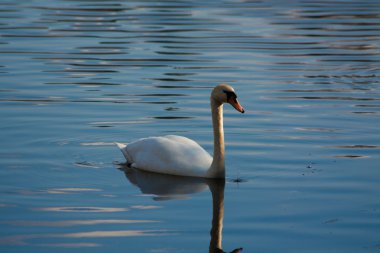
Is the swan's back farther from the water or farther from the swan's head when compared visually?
the swan's head

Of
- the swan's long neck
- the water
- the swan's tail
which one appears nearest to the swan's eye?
the swan's long neck

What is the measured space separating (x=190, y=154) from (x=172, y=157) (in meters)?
0.20

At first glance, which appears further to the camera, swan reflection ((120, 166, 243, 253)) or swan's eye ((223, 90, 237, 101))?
swan's eye ((223, 90, 237, 101))

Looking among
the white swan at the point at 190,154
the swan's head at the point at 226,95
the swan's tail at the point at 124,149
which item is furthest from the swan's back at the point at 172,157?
the swan's head at the point at 226,95

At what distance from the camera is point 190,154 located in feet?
37.8

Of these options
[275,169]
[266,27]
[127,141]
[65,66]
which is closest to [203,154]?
[275,169]

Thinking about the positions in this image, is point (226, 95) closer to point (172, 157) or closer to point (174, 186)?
point (172, 157)

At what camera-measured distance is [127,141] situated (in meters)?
13.2

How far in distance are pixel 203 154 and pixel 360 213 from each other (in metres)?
2.36

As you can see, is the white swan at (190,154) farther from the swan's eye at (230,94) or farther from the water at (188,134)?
the water at (188,134)

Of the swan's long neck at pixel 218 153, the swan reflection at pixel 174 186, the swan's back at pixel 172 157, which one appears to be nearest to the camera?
the swan reflection at pixel 174 186

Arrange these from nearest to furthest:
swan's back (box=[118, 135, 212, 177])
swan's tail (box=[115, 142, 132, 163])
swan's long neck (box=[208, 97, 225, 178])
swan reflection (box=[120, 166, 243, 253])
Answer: swan reflection (box=[120, 166, 243, 253]), swan's long neck (box=[208, 97, 225, 178]), swan's back (box=[118, 135, 212, 177]), swan's tail (box=[115, 142, 132, 163])

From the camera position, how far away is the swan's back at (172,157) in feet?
37.6

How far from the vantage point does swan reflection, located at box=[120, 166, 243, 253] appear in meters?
10.4
